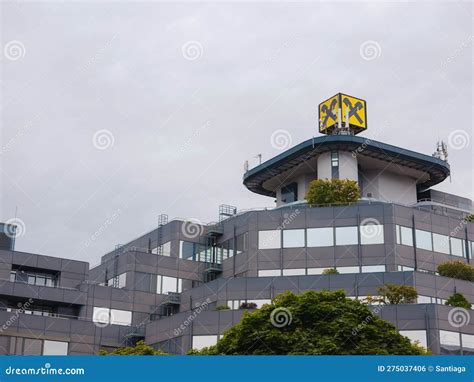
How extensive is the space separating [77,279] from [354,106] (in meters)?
37.5

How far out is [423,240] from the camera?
7144 centimetres

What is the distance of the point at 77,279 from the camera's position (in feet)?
258

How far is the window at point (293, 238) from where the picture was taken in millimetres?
71812

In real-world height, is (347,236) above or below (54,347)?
above

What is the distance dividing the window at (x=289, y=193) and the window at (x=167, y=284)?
54.9 feet

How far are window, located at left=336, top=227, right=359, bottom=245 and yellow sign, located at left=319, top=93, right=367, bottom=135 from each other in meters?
18.9

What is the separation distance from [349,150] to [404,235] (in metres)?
15.9

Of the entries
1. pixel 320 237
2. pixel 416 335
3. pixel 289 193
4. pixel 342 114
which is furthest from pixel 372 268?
pixel 342 114

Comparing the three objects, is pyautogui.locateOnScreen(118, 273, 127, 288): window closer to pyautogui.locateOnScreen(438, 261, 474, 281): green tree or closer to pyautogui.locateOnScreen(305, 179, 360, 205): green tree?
pyautogui.locateOnScreen(305, 179, 360, 205): green tree

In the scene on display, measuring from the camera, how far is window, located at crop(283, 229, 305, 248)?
71812 mm

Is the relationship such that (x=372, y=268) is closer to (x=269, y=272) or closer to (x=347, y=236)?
(x=347, y=236)

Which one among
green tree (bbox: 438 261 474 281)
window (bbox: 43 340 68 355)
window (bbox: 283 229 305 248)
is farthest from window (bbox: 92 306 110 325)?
green tree (bbox: 438 261 474 281)

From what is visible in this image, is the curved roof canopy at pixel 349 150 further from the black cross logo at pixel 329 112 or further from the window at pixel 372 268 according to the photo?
the window at pixel 372 268

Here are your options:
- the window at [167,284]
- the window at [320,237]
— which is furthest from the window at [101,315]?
the window at [320,237]
